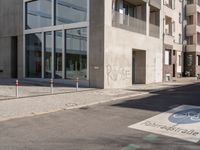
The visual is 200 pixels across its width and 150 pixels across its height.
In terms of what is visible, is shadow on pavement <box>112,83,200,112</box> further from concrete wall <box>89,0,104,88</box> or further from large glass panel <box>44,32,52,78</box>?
large glass panel <box>44,32,52,78</box>

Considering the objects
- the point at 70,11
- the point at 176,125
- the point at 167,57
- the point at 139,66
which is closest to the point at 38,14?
the point at 70,11

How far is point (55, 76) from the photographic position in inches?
990

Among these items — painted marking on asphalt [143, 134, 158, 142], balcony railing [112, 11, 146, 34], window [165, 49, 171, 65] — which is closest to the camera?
painted marking on asphalt [143, 134, 158, 142]

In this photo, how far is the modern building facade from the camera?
2217cm

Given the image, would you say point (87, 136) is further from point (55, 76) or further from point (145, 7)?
point (145, 7)

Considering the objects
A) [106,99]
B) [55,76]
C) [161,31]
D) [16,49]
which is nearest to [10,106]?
[106,99]

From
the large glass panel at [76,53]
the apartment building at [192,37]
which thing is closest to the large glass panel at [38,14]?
the large glass panel at [76,53]

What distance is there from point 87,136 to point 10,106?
18.9 ft

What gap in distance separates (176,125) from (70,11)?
1704 centimetres

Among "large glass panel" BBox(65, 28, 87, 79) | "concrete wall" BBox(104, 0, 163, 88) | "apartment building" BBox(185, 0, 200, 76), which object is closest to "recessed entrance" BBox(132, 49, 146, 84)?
"concrete wall" BBox(104, 0, 163, 88)

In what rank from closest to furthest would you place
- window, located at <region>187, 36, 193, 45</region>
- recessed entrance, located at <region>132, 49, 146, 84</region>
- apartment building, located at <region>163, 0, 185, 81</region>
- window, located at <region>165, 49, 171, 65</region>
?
recessed entrance, located at <region>132, 49, 146, 84</region> → apartment building, located at <region>163, 0, 185, 81</region> → window, located at <region>165, 49, 171, 65</region> → window, located at <region>187, 36, 193, 45</region>

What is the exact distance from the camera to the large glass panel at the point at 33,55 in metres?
26.7

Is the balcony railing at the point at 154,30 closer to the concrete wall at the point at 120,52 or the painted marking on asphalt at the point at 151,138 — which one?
the concrete wall at the point at 120,52

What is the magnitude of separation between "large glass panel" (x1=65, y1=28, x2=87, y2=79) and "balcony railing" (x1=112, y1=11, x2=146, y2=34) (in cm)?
270
